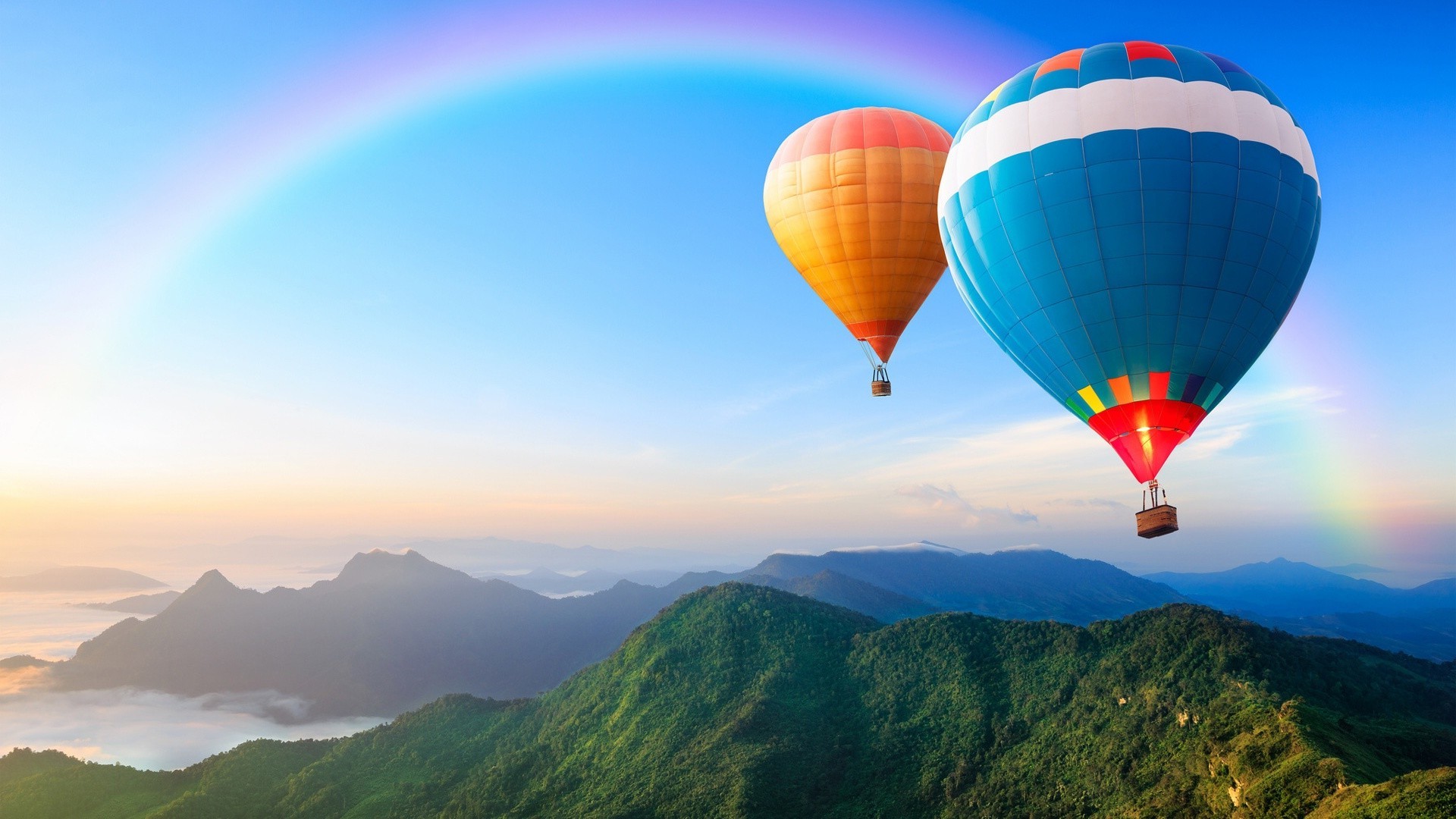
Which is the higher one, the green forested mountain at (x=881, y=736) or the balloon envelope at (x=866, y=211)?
the balloon envelope at (x=866, y=211)

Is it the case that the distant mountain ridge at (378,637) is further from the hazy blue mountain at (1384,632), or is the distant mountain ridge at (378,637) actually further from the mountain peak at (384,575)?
the hazy blue mountain at (1384,632)

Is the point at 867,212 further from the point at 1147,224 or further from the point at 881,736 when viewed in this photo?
the point at 881,736

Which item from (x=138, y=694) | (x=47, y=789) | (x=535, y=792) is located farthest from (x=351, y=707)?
(x=535, y=792)

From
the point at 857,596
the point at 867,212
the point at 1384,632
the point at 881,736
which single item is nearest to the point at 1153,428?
the point at 867,212

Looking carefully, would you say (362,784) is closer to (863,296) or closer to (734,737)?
(734,737)

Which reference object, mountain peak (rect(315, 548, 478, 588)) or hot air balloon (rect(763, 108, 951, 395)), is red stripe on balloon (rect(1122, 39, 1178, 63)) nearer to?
hot air balloon (rect(763, 108, 951, 395))

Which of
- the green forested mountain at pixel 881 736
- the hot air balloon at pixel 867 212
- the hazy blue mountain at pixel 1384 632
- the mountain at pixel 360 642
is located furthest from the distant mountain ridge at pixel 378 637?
the hot air balloon at pixel 867 212

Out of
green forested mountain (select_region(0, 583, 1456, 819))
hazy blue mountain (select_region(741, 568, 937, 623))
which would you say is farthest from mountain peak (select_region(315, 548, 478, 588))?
green forested mountain (select_region(0, 583, 1456, 819))
